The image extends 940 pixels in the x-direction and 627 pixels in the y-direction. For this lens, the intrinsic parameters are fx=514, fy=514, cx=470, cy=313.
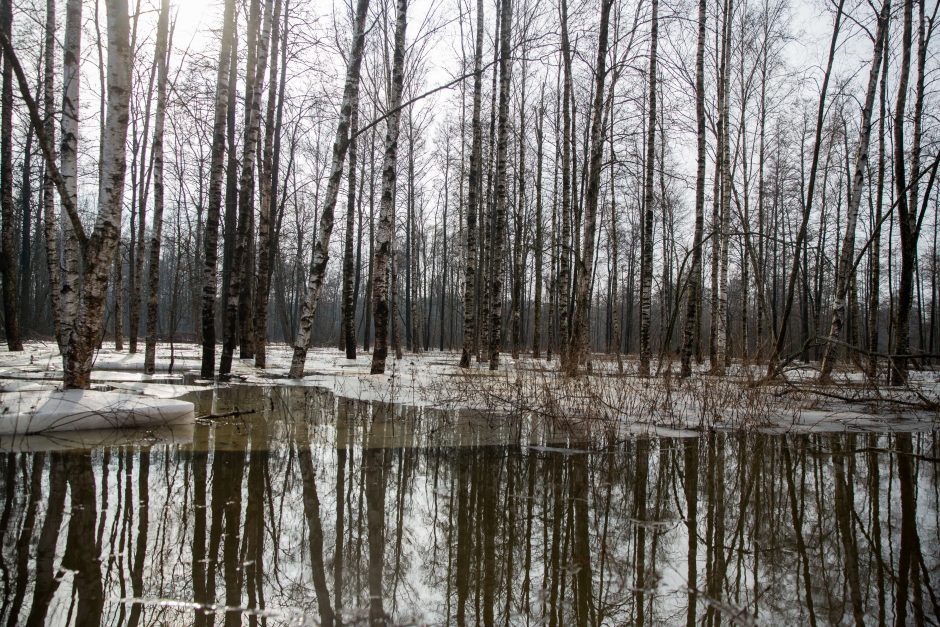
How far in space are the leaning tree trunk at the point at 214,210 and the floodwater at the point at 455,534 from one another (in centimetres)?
447

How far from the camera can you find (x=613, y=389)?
7.74m

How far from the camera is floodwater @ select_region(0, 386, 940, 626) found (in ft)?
5.77

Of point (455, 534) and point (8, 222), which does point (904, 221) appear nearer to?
point (455, 534)

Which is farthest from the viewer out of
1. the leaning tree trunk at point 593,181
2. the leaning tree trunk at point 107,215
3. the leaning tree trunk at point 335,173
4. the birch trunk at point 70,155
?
the leaning tree trunk at point 593,181

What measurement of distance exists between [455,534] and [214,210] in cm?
793

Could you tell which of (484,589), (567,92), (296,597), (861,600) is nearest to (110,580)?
(296,597)

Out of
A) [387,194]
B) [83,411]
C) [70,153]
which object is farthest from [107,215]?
[387,194]

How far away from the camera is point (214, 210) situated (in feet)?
28.1

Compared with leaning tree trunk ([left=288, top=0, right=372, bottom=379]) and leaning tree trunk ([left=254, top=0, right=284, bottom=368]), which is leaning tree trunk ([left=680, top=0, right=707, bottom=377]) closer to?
leaning tree trunk ([left=288, top=0, right=372, bottom=379])

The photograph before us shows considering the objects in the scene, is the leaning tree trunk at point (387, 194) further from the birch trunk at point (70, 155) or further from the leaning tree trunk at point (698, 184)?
the leaning tree trunk at point (698, 184)

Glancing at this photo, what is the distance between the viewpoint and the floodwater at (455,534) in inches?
69.2

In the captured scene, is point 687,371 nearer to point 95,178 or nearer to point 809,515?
point 809,515

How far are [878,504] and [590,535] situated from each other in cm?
187

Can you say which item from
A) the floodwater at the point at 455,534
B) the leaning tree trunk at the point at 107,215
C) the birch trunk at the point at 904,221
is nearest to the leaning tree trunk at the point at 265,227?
the leaning tree trunk at the point at 107,215
